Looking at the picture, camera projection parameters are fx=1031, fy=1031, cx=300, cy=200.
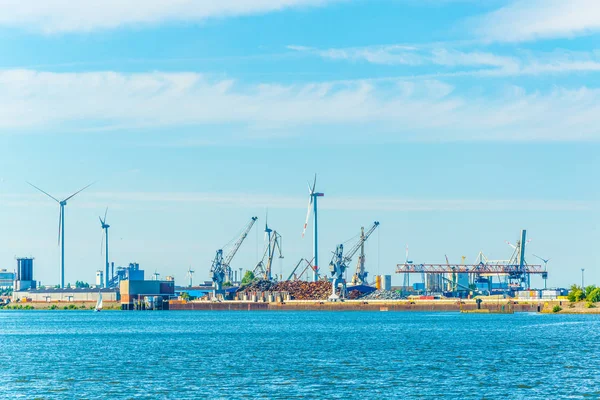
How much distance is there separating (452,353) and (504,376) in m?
22.6

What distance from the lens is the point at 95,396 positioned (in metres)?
64.5

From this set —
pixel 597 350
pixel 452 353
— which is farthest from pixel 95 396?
pixel 597 350

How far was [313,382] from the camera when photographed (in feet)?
233

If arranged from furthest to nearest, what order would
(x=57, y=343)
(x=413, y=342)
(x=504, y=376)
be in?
(x=57, y=343), (x=413, y=342), (x=504, y=376)

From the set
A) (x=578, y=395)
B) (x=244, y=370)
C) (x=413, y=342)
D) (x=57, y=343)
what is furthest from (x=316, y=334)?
(x=578, y=395)

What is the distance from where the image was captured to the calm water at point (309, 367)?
66.4 m

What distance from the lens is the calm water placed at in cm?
6638

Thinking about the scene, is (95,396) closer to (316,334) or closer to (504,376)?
(504,376)

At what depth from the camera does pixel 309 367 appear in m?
82.5

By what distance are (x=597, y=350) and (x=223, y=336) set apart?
55027 millimetres

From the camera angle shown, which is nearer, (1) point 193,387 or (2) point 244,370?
(1) point 193,387

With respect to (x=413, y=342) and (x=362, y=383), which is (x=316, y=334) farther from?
(x=362, y=383)

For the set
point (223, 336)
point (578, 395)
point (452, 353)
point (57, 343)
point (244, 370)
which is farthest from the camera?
point (223, 336)

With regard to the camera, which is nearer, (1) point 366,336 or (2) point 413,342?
(2) point 413,342
